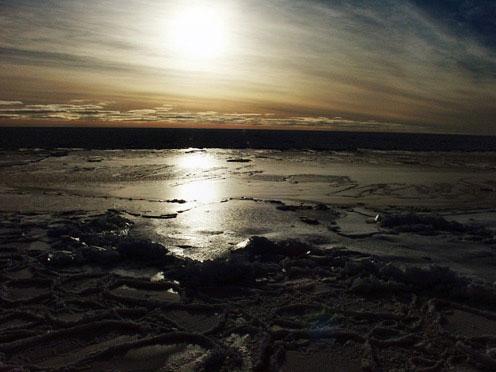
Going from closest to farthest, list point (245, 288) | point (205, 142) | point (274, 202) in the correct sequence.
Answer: point (245, 288) < point (274, 202) < point (205, 142)

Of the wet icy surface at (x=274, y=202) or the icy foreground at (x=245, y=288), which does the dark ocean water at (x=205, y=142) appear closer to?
the wet icy surface at (x=274, y=202)

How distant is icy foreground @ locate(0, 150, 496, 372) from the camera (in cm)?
318

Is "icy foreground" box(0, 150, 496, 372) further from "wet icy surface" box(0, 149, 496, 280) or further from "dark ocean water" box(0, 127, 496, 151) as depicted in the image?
"dark ocean water" box(0, 127, 496, 151)

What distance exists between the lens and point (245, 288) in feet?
14.5

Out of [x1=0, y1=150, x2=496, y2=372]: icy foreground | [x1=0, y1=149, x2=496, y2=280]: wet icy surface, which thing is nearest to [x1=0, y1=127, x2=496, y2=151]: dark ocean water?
[x1=0, y1=149, x2=496, y2=280]: wet icy surface

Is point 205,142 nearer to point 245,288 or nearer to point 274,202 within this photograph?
point 274,202

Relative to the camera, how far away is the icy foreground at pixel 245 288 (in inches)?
125

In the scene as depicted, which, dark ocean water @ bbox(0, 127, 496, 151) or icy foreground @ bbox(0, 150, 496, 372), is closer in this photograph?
icy foreground @ bbox(0, 150, 496, 372)

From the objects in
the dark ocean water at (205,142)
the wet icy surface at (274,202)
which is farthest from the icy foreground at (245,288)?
the dark ocean water at (205,142)

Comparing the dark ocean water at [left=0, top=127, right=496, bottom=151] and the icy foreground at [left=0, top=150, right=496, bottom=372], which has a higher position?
the dark ocean water at [left=0, top=127, right=496, bottom=151]

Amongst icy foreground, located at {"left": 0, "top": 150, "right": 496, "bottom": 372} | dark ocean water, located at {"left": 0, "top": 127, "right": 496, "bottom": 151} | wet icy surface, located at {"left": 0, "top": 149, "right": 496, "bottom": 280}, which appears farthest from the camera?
dark ocean water, located at {"left": 0, "top": 127, "right": 496, "bottom": 151}

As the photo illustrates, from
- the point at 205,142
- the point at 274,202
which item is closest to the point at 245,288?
the point at 274,202

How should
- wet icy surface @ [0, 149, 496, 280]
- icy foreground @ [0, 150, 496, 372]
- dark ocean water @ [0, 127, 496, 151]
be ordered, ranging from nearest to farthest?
1. icy foreground @ [0, 150, 496, 372]
2. wet icy surface @ [0, 149, 496, 280]
3. dark ocean water @ [0, 127, 496, 151]

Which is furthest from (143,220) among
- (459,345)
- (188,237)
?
(459,345)
